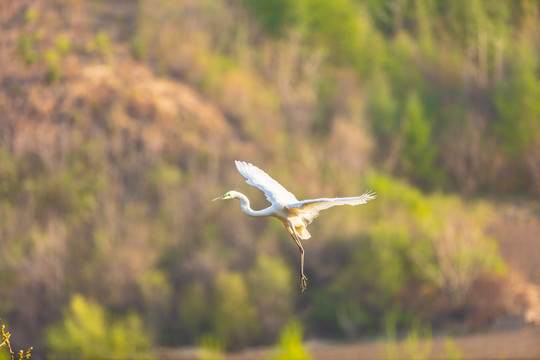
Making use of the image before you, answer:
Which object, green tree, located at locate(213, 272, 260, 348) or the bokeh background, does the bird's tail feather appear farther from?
green tree, located at locate(213, 272, 260, 348)

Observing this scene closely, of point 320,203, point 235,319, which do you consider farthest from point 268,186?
point 235,319

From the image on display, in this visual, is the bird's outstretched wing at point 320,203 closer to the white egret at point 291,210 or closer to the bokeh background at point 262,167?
the white egret at point 291,210

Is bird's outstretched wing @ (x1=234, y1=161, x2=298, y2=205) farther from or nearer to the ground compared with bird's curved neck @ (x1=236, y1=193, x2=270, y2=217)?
farther from the ground

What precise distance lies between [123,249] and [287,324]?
9.23 m

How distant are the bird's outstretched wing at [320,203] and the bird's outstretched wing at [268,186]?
1.04ft

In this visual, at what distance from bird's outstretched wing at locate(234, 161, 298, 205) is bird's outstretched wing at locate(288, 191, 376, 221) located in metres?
0.32

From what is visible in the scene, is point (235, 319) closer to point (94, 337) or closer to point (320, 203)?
point (94, 337)

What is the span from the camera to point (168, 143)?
6031cm

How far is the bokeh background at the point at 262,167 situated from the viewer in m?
43.6

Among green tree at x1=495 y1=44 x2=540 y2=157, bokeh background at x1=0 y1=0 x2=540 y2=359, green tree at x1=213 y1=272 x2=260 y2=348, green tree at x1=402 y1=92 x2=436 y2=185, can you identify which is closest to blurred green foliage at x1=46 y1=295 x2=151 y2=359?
bokeh background at x1=0 y1=0 x2=540 y2=359

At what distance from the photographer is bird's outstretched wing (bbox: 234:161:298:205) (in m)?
14.6

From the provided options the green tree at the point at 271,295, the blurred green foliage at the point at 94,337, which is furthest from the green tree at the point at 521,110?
the blurred green foliage at the point at 94,337

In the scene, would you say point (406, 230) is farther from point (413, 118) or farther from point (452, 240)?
point (413, 118)

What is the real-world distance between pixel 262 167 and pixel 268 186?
1492 inches
